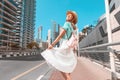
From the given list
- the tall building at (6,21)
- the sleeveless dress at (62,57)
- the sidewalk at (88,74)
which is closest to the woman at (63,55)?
the sleeveless dress at (62,57)

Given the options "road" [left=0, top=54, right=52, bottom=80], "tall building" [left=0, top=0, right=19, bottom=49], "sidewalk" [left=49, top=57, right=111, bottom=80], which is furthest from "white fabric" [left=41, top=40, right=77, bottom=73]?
"tall building" [left=0, top=0, right=19, bottom=49]

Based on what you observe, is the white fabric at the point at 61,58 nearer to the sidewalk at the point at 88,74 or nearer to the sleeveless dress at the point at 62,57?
the sleeveless dress at the point at 62,57

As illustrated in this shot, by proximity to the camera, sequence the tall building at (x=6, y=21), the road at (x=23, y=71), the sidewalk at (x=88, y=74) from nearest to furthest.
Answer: the sidewalk at (x=88, y=74)
the road at (x=23, y=71)
the tall building at (x=6, y=21)

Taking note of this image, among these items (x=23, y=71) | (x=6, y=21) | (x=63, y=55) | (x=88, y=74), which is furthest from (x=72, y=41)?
(x=6, y=21)

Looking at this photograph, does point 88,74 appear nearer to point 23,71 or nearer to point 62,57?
point 23,71

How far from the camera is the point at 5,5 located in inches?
5157

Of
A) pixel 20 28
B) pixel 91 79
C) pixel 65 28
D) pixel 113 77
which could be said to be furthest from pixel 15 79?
pixel 20 28

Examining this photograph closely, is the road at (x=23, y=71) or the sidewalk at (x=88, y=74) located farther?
the road at (x=23, y=71)

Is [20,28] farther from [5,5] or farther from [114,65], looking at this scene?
[114,65]

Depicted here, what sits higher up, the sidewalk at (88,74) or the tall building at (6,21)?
the tall building at (6,21)

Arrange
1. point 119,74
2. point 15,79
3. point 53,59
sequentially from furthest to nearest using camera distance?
point 15,79, point 119,74, point 53,59

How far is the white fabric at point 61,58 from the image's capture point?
5801 mm

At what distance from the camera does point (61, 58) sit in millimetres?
5848

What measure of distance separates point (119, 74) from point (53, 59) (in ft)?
7.41
